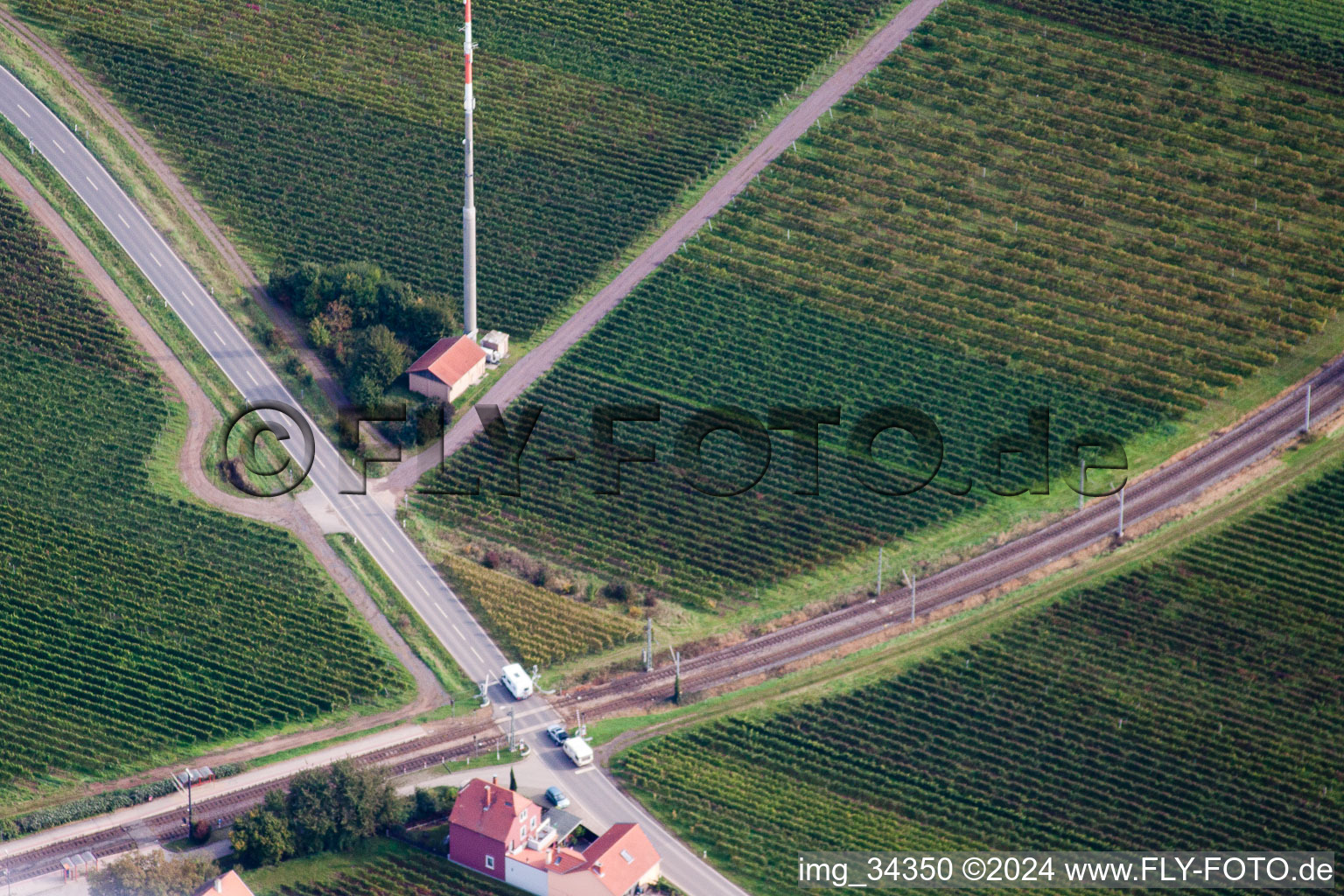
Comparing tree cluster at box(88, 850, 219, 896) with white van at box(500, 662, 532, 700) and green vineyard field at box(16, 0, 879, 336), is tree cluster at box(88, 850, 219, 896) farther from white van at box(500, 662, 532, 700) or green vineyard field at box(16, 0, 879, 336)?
green vineyard field at box(16, 0, 879, 336)

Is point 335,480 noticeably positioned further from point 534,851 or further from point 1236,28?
point 1236,28

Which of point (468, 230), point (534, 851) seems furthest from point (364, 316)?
point (534, 851)

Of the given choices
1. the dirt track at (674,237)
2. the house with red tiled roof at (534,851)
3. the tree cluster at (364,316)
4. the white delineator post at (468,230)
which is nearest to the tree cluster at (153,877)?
the house with red tiled roof at (534,851)

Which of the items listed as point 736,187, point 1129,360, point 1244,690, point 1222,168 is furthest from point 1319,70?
point 1244,690

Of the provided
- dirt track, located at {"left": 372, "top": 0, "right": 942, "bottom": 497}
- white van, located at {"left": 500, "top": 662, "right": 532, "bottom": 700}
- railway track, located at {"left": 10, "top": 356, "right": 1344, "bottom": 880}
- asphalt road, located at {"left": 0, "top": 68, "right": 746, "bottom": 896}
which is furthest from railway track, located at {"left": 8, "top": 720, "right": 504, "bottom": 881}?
dirt track, located at {"left": 372, "top": 0, "right": 942, "bottom": 497}

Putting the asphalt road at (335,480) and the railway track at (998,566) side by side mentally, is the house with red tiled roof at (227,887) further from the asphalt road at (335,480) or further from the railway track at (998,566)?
the railway track at (998,566)

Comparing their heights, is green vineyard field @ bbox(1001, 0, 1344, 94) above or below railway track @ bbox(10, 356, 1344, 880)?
above
